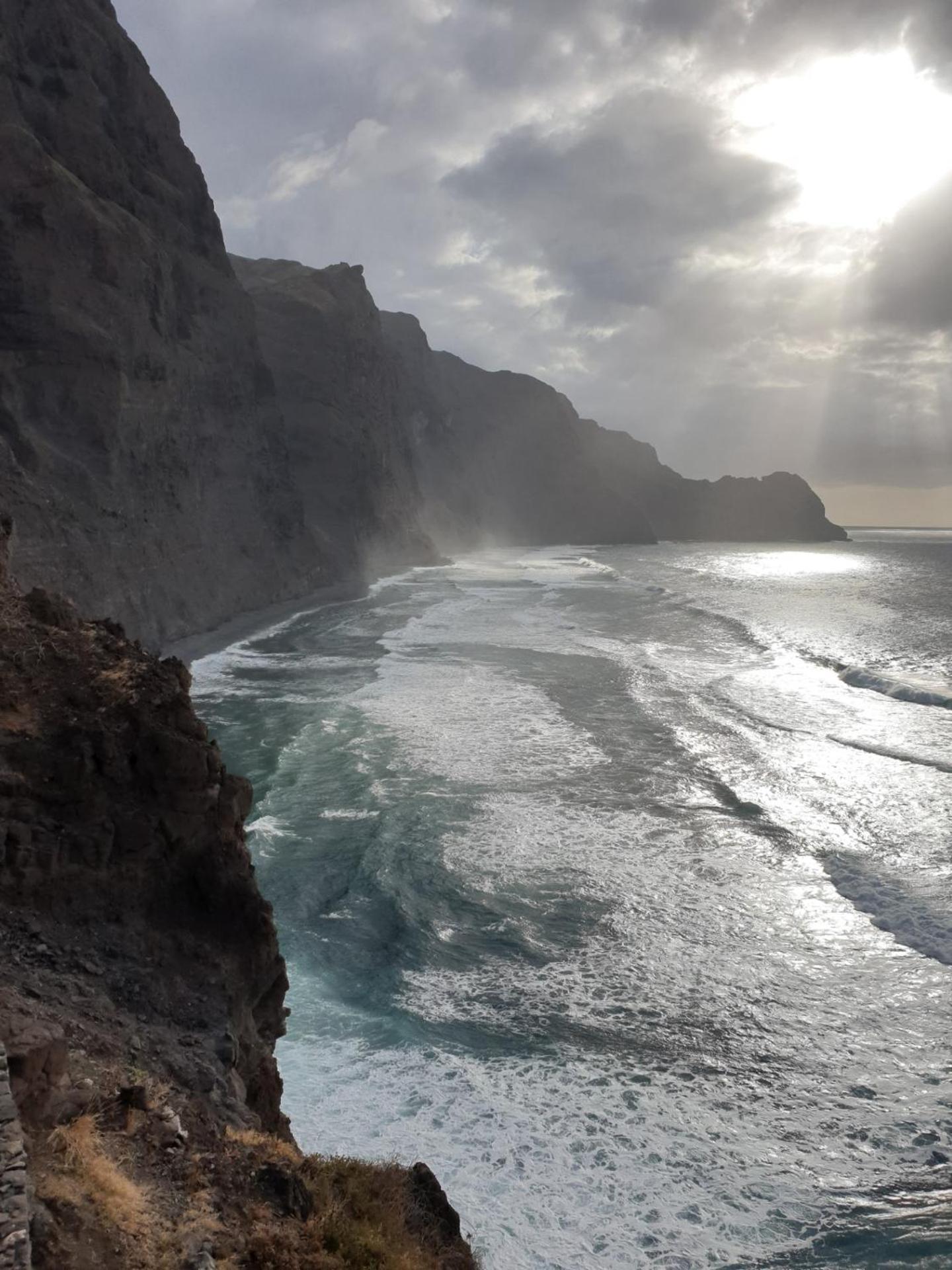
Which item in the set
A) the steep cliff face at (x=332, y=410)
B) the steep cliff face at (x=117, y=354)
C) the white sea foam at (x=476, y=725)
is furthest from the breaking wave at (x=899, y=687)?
the steep cliff face at (x=332, y=410)

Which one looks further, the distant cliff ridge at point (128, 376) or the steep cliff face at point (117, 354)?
the distant cliff ridge at point (128, 376)

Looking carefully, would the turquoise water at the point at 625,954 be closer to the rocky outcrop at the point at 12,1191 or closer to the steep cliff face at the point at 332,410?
the rocky outcrop at the point at 12,1191

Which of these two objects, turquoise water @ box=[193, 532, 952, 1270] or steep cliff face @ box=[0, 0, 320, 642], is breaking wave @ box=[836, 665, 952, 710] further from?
steep cliff face @ box=[0, 0, 320, 642]

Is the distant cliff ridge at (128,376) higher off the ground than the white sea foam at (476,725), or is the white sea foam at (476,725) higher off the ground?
the distant cliff ridge at (128,376)

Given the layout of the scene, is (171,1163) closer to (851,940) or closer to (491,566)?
(851,940)

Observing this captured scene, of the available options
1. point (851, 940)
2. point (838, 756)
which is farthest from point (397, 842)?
point (838, 756)

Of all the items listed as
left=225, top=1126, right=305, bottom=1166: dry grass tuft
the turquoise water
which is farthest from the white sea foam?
left=225, top=1126, right=305, bottom=1166: dry grass tuft

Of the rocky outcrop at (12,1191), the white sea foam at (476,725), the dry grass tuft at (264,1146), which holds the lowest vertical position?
Answer: the white sea foam at (476,725)
